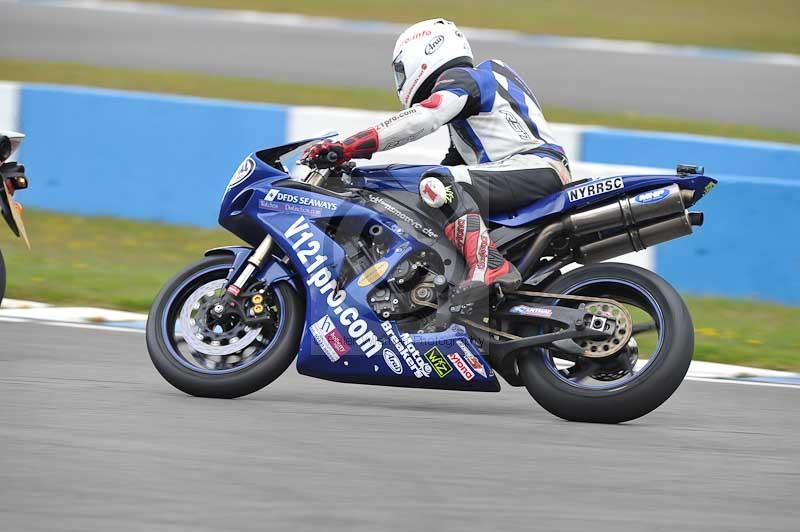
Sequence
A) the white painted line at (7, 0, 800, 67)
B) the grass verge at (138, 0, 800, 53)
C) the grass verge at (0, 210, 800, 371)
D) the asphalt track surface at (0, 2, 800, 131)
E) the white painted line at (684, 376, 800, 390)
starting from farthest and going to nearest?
the grass verge at (138, 0, 800, 53) → the white painted line at (7, 0, 800, 67) → the asphalt track surface at (0, 2, 800, 131) → the grass verge at (0, 210, 800, 371) → the white painted line at (684, 376, 800, 390)

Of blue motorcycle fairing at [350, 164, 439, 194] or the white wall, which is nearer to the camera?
blue motorcycle fairing at [350, 164, 439, 194]

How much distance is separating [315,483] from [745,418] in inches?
91.4

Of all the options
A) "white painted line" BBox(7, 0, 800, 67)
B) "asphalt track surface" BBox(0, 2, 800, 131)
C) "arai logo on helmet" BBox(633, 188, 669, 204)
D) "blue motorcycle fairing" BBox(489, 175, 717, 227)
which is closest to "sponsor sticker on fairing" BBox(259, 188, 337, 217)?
"blue motorcycle fairing" BBox(489, 175, 717, 227)

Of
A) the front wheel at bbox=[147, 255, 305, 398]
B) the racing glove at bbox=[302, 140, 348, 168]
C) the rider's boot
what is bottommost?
the front wheel at bbox=[147, 255, 305, 398]

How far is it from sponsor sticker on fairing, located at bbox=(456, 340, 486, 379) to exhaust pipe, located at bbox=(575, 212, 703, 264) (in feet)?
2.11

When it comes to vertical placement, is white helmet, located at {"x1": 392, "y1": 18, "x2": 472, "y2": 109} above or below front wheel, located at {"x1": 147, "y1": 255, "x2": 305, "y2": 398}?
above

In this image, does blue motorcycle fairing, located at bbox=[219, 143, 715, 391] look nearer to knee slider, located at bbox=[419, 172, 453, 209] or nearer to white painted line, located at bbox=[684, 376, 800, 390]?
knee slider, located at bbox=[419, 172, 453, 209]

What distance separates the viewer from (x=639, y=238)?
592 cm

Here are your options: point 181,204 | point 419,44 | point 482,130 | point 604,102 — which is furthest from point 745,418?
point 604,102

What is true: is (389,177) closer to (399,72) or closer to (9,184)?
(399,72)

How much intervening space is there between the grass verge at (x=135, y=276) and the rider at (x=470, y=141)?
2.37 meters

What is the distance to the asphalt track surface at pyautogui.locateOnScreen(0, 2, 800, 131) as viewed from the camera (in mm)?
16953

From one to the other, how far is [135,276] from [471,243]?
4133mm

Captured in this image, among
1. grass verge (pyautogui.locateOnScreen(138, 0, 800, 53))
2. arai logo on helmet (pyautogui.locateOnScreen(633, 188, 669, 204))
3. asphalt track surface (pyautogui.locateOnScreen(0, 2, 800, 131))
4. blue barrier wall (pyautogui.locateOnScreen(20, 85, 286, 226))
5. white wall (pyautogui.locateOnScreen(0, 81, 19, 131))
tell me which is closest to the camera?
arai logo on helmet (pyautogui.locateOnScreen(633, 188, 669, 204))
